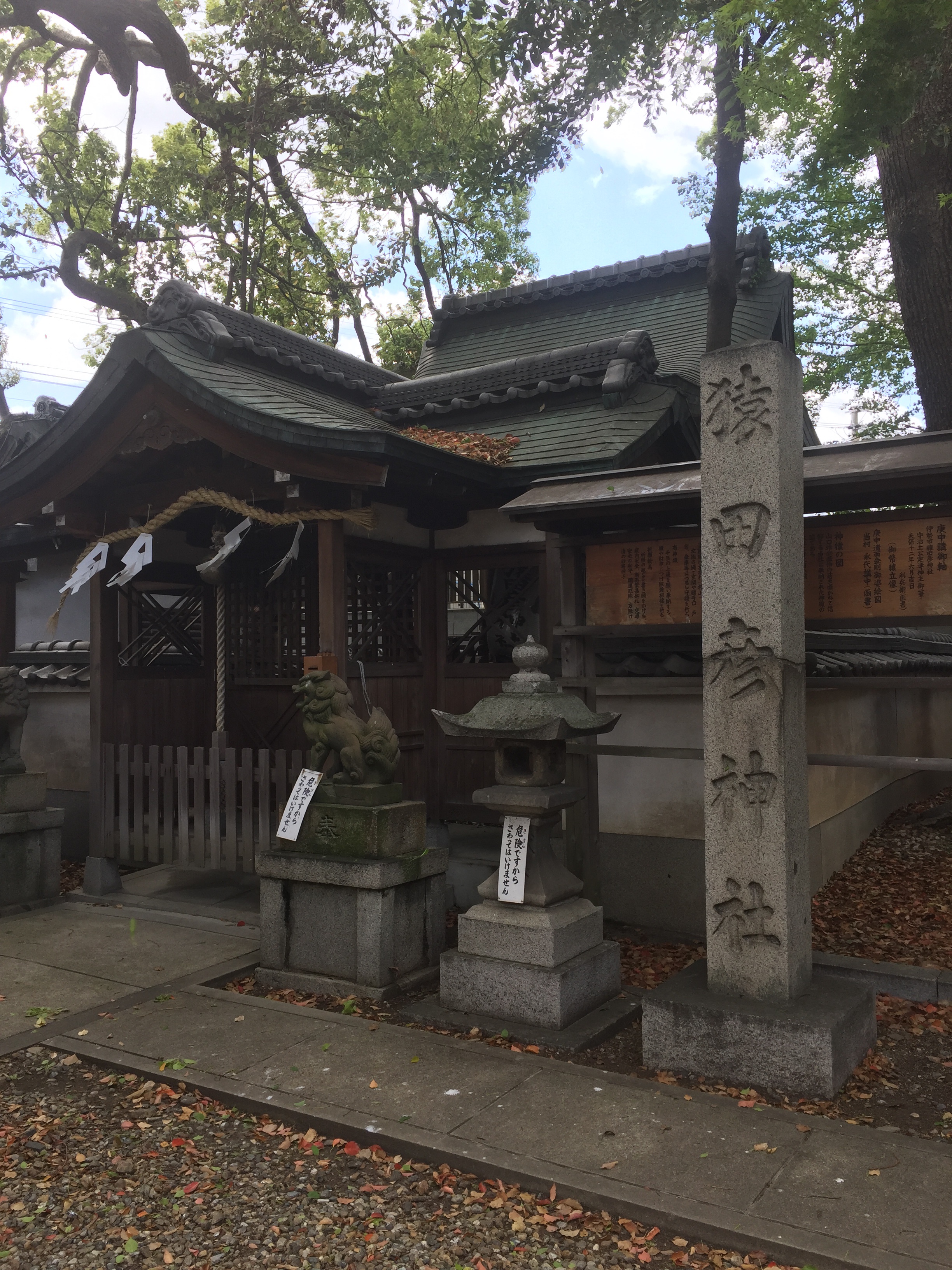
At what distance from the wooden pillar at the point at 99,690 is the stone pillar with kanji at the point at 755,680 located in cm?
663

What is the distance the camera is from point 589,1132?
4.40 meters

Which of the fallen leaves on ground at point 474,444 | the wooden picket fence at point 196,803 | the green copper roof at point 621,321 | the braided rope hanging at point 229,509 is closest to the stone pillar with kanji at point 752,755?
the braided rope hanging at point 229,509

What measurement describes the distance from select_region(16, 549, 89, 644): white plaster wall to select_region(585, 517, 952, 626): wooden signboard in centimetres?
807

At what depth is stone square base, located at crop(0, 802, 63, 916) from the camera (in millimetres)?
8766

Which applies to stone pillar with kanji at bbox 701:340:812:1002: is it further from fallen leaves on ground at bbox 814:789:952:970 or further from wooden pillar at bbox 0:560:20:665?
wooden pillar at bbox 0:560:20:665

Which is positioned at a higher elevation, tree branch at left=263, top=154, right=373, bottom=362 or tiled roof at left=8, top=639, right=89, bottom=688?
tree branch at left=263, top=154, right=373, bottom=362

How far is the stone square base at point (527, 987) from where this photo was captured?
19.0 feet

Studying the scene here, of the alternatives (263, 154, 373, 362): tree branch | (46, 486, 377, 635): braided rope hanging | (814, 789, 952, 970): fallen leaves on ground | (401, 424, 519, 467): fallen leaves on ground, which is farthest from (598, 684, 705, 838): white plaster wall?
(263, 154, 373, 362): tree branch

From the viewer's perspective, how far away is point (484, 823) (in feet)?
31.6

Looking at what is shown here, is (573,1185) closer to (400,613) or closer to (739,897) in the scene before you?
(739,897)

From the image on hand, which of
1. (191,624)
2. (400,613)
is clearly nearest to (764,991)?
(400,613)

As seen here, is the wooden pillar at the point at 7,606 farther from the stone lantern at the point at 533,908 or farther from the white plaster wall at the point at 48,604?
the stone lantern at the point at 533,908

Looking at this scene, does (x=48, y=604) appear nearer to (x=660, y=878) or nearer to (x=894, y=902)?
(x=660, y=878)

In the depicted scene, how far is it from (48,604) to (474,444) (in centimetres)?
669
